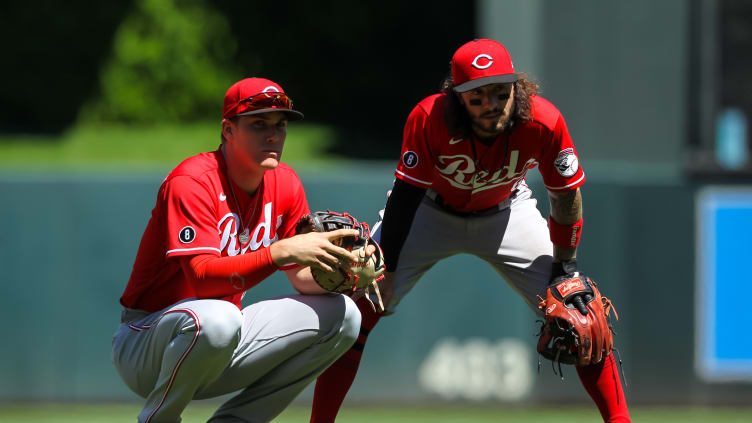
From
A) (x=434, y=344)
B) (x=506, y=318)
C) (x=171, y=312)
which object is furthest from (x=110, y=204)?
(x=171, y=312)

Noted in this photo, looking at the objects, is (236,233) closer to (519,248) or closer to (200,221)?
(200,221)

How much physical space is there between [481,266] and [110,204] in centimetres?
257

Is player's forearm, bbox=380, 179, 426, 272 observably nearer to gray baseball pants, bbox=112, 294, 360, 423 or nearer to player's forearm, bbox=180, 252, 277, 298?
gray baseball pants, bbox=112, 294, 360, 423

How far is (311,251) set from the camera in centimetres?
329

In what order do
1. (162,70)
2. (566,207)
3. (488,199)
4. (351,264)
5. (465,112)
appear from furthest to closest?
(162,70), (488,199), (566,207), (465,112), (351,264)

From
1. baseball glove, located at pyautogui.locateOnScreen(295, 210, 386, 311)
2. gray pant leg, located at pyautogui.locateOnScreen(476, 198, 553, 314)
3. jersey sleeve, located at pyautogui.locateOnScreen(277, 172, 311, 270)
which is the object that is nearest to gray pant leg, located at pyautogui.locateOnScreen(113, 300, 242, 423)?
baseball glove, located at pyautogui.locateOnScreen(295, 210, 386, 311)

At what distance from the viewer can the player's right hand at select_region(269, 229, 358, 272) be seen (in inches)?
129

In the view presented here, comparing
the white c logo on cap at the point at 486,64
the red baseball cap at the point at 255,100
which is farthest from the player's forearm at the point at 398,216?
the red baseball cap at the point at 255,100

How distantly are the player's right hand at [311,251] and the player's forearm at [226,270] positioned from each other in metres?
0.04

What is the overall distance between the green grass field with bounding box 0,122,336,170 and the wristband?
612 centimetres

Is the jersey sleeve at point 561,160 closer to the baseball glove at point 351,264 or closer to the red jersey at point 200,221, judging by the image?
the baseball glove at point 351,264

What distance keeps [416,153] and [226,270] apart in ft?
3.34

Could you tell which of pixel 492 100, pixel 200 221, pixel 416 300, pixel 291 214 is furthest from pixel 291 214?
pixel 416 300

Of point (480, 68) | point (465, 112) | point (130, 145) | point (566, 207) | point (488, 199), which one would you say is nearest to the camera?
point (480, 68)
